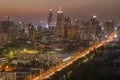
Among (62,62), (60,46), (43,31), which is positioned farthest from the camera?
(43,31)

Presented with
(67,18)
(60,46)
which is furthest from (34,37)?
(60,46)

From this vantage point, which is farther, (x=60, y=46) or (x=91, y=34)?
(x=91, y=34)

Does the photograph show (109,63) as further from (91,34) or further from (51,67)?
(91,34)

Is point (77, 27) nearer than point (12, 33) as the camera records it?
No

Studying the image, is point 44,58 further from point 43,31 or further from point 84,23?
point 84,23

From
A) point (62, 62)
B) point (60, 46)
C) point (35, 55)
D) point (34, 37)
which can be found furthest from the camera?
point (34, 37)

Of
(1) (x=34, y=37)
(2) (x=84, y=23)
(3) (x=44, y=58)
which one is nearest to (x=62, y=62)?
(3) (x=44, y=58)

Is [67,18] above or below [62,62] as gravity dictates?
above

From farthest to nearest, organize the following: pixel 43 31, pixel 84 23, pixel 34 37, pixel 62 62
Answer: pixel 84 23 < pixel 43 31 < pixel 34 37 < pixel 62 62

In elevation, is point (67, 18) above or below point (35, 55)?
above
